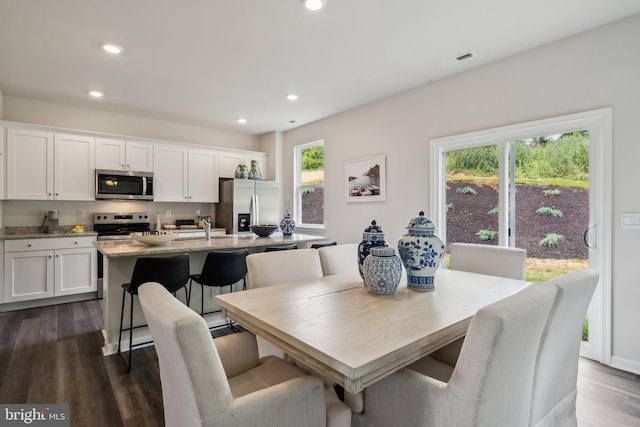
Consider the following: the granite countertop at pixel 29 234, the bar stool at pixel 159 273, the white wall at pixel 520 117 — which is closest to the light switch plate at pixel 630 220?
the white wall at pixel 520 117

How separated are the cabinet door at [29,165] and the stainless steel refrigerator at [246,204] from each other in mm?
2248

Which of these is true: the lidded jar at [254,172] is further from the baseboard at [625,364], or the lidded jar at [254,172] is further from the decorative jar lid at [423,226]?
the baseboard at [625,364]

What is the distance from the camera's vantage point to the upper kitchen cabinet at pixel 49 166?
3.91 metres

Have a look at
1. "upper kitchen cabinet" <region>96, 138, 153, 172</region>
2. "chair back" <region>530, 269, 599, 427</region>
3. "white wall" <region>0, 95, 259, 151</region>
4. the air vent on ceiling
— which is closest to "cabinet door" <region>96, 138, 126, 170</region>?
"upper kitchen cabinet" <region>96, 138, 153, 172</region>

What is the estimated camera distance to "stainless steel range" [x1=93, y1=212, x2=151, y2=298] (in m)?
4.39

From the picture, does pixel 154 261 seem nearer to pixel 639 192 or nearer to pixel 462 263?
pixel 462 263

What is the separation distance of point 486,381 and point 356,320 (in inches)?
18.8

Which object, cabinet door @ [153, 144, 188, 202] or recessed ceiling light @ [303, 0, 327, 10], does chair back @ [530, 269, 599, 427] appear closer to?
recessed ceiling light @ [303, 0, 327, 10]

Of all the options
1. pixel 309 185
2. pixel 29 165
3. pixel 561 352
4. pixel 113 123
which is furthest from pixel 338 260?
pixel 113 123

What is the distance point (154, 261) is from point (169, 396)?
58.9 inches

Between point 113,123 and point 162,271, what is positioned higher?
point 113,123

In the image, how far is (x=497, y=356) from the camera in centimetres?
93

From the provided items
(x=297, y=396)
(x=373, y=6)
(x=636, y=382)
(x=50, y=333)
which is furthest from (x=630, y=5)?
(x=50, y=333)

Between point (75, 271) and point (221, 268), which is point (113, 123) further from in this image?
point (221, 268)
